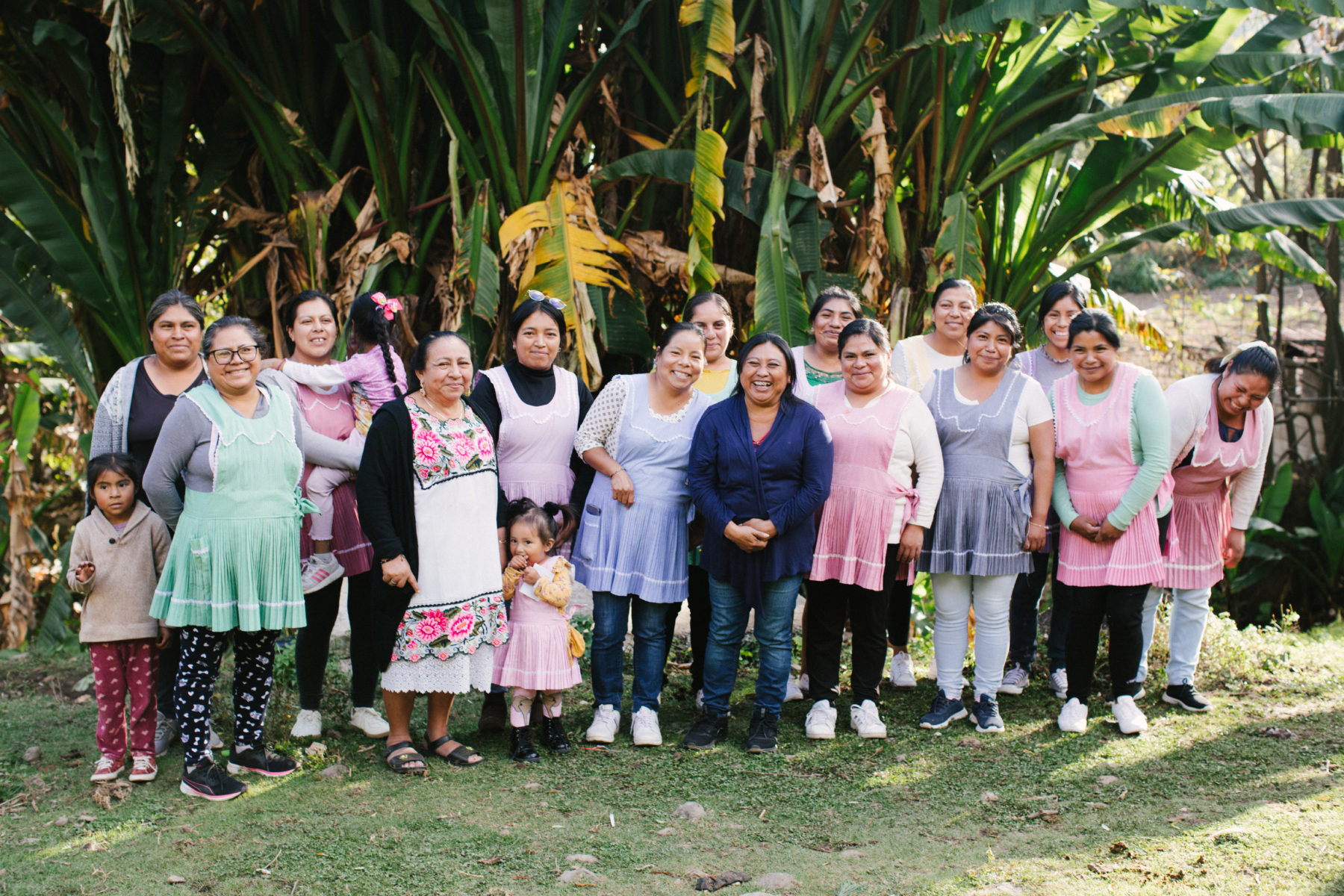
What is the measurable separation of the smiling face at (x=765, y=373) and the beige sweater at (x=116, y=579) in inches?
83.9

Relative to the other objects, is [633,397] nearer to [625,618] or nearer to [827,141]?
[625,618]

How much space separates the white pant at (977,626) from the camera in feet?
13.5

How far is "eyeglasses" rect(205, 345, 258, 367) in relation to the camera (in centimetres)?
339

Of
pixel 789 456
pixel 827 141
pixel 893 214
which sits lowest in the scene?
pixel 789 456

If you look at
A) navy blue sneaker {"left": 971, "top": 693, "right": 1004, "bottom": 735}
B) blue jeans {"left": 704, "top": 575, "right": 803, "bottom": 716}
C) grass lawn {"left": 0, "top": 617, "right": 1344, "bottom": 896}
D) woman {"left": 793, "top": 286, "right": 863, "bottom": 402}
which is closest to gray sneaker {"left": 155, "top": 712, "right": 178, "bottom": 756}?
grass lawn {"left": 0, "top": 617, "right": 1344, "bottom": 896}

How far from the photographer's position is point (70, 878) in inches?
111

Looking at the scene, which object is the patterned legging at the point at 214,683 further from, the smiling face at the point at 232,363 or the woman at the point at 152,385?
the smiling face at the point at 232,363

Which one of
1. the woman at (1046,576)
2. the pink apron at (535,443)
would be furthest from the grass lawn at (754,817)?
the pink apron at (535,443)

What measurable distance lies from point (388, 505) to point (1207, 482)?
131 inches

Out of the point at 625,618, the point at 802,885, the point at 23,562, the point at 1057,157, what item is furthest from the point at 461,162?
the point at 802,885

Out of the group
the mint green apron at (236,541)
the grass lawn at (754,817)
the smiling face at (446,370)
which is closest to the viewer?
the grass lawn at (754,817)

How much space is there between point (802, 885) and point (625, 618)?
4.82 ft

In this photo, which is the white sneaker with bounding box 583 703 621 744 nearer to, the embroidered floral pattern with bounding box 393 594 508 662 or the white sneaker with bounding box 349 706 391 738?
the embroidered floral pattern with bounding box 393 594 508 662

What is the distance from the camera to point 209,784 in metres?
3.41
